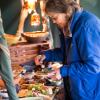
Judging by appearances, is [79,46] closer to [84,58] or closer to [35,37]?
[84,58]

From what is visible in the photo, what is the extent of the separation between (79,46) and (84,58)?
3.2 inches

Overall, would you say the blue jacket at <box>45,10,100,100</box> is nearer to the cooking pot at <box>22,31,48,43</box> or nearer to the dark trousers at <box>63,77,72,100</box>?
the dark trousers at <box>63,77,72,100</box>

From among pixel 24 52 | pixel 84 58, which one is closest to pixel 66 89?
pixel 84 58

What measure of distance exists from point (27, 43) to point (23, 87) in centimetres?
71

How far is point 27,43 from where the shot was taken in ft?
9.08

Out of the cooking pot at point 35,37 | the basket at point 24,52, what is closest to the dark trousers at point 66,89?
the basket at point 24,52

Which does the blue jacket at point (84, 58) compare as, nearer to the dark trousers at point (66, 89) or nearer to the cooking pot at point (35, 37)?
the dark trousers at point (66, 89)

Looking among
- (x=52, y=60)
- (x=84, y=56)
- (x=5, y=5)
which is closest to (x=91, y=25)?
(x=84, y=56)

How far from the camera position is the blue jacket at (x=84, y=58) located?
1.71m

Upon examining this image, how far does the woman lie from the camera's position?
1719mm

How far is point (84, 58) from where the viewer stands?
5.76 feet

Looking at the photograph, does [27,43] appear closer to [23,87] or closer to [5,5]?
[23,87]

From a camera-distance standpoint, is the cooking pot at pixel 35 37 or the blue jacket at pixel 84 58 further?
the cooking pot at pixel 35 37

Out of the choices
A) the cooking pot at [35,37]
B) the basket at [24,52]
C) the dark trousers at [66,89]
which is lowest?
the dark trousers at [66,89]
